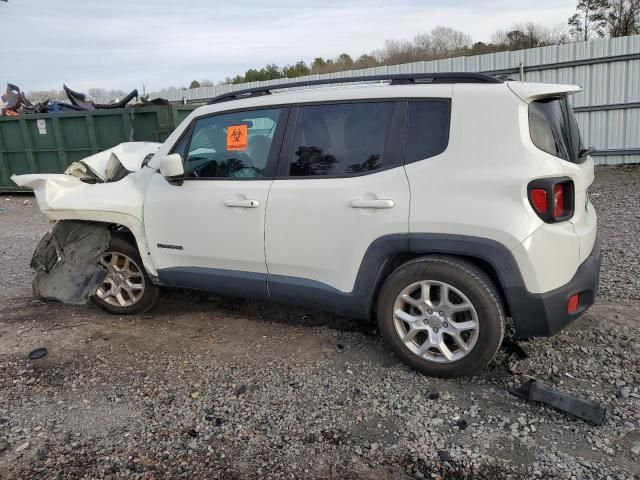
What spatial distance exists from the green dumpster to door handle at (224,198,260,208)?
21.3 ft

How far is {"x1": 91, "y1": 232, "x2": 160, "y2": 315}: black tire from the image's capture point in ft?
14.6

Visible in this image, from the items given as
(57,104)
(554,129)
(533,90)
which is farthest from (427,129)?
(57,104)

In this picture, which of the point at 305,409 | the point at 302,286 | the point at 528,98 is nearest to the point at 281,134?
the point at 302,286

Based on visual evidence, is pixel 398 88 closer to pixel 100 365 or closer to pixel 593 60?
pixel 100 365

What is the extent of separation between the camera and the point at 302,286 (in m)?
3.67

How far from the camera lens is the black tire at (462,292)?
120 inches

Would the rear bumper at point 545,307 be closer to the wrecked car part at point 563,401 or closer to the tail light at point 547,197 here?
the wrecked car part at point 563,401

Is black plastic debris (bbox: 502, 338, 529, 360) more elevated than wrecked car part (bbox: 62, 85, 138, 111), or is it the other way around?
wrecked car part (bbox: 62, 85, 138, 111)

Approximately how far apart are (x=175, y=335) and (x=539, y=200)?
2970 mm

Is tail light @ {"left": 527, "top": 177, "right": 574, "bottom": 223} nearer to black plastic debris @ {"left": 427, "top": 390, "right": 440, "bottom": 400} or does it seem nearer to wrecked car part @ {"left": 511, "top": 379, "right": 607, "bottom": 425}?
wrecked car part @ {"left": 511, "top": 379, "right": 607, "bottom": 425}

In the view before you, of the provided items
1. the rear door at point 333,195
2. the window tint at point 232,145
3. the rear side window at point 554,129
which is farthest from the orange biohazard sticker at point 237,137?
the rear side window at point 554,129

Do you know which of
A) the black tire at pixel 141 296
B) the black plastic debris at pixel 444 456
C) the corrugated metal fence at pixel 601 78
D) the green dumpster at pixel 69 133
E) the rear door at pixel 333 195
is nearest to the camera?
the black plastic debris at pixel 444 456

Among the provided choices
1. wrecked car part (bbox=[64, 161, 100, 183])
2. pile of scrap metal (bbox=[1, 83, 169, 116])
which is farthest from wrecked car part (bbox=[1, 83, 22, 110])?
wrecked car part (bbox=[64, 161, 100, 183])

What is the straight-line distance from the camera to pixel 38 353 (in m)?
4.03
